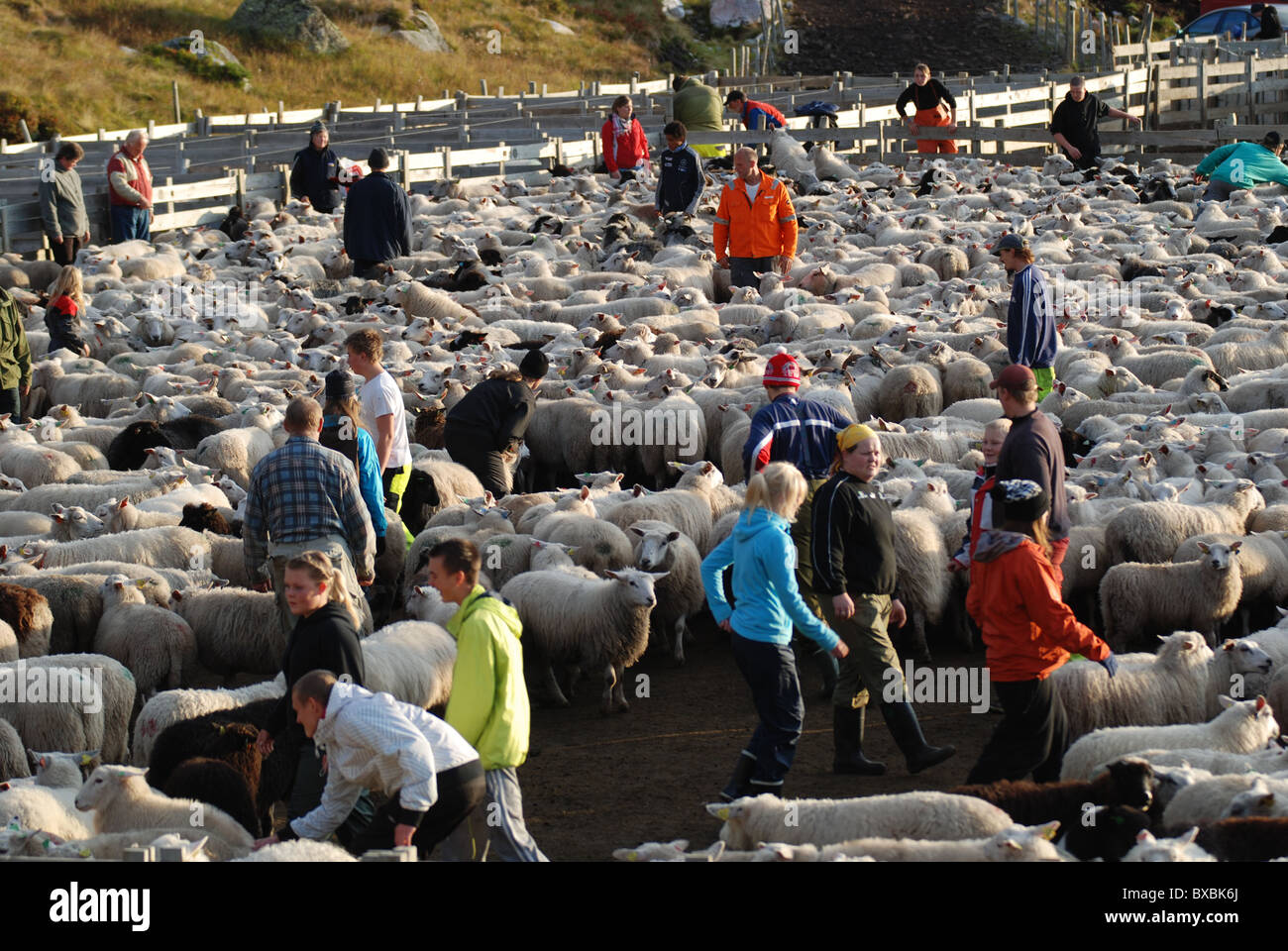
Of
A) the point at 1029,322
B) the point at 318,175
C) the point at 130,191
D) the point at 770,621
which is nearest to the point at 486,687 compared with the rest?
the point at 770,621

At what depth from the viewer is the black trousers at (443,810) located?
18.5 ft

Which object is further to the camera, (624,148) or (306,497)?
(624,148)

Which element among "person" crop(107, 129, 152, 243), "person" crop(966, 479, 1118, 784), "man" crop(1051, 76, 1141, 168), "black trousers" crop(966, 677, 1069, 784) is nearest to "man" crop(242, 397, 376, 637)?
"person" crop(966, 479, 1118, 784)

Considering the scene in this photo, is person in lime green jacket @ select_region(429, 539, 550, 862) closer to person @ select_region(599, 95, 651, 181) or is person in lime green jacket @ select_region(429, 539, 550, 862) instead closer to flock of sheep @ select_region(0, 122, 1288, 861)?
flock of sheep @ select_region(0, 122, 1288, 861)

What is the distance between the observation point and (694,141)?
84.4 feet

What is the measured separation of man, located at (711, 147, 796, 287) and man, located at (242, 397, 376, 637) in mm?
8789

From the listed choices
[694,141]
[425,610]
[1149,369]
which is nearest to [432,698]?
[425,610]

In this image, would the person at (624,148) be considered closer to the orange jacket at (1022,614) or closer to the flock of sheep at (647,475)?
the flock of sheep at (647,475)

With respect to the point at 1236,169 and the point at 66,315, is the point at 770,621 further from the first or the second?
the point at 1236,169

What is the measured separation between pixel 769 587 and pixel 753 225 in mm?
9946

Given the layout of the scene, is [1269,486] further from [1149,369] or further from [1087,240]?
[1087,240]

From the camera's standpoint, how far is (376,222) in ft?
58.9

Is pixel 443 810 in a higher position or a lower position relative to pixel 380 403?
lower
